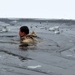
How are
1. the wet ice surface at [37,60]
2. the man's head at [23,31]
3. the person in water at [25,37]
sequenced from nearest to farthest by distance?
1. the wet ice surface at [37,60]
2. the person in water at [25,37]
3. the man's head at [23,31]

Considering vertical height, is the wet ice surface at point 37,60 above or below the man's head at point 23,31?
below

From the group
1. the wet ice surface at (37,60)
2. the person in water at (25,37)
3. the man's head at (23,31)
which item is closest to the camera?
the wet ice surface at (37,60)

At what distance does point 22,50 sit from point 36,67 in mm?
1961

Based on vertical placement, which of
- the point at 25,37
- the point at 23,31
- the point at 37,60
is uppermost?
the point at 23,31

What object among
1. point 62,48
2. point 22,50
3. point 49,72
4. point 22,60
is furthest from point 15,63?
point 62,48

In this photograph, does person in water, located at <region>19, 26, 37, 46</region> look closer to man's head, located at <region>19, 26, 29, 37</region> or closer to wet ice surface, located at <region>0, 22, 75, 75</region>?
man's head, located at <region>19, 26, 29, 37</region>

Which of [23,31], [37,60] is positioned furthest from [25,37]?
[37,60]

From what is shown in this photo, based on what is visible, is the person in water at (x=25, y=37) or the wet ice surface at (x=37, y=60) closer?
the wet ice surface at (x=37, y=60)

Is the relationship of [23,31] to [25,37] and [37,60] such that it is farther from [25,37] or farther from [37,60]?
[37,60]

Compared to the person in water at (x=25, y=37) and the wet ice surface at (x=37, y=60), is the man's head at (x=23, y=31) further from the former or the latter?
the wet ice surface at (x=37, y=60)

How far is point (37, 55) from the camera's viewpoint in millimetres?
6992

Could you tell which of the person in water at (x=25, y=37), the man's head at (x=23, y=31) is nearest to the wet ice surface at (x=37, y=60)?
the person in water at (x=25, y=37)

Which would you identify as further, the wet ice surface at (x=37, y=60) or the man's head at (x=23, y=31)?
the man's head at (x=23, y=31)

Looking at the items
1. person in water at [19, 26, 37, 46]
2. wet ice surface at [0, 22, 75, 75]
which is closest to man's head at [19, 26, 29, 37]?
person in water at [19, 26, 37, 46]
